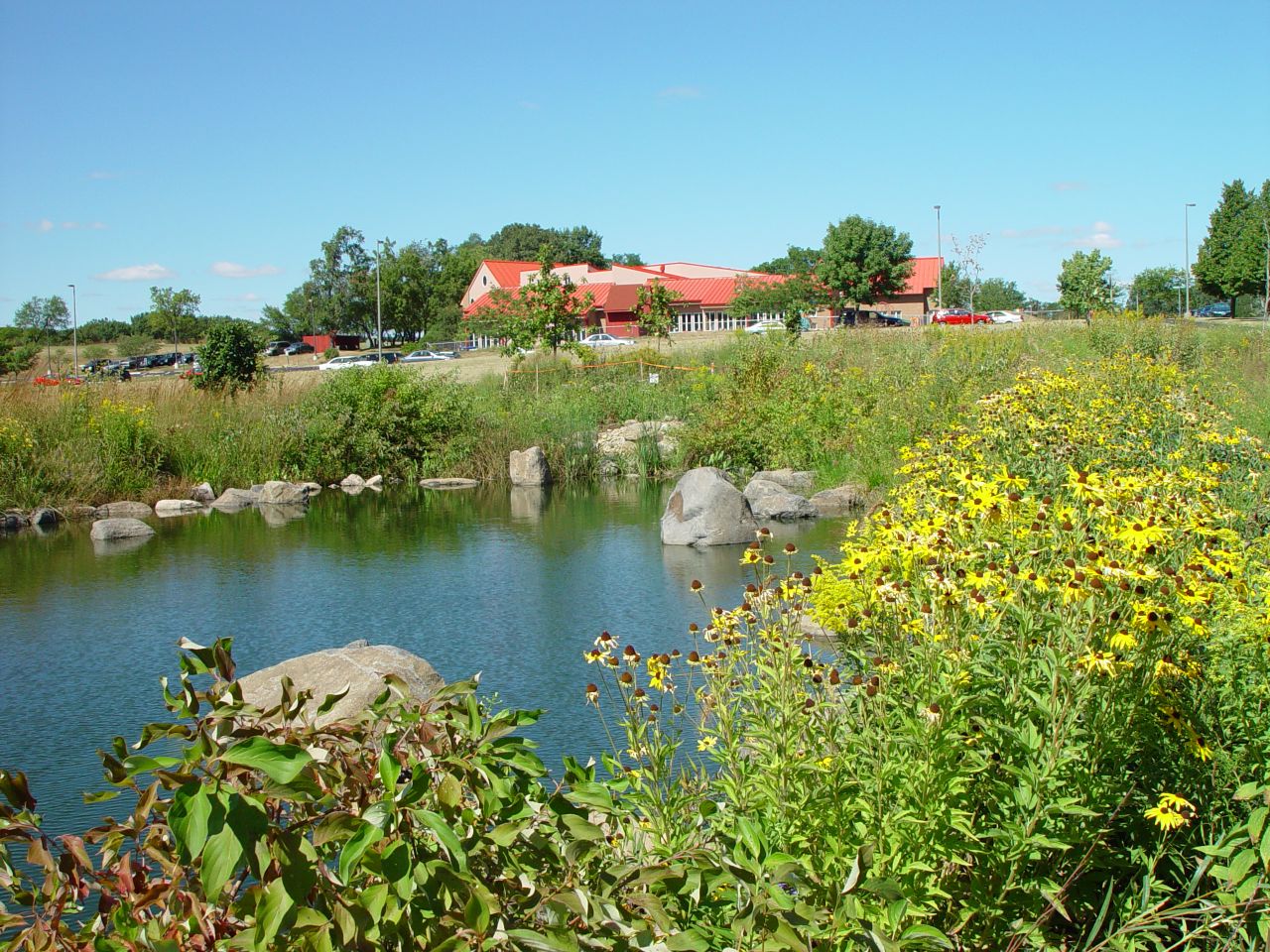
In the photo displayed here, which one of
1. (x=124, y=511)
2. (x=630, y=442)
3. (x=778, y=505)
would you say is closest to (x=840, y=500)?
(x=778, y=505)

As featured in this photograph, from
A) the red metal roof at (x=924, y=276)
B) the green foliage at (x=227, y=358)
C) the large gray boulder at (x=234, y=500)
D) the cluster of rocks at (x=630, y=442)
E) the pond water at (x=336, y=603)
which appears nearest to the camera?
the pond water at (x=336, y=603)

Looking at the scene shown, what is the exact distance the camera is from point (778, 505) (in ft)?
50.8

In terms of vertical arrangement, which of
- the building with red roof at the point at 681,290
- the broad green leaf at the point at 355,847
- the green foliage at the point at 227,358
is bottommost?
the broad green leaf at the point at 355,847

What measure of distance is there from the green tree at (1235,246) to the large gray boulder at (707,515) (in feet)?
159

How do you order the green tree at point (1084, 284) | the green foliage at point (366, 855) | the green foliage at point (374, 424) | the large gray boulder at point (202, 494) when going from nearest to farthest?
the green foliage at point (366, 855) < the large gray boulder at point (202, 494) < the green foliage at point (374, 424) < the green tree at point (1084, 284)

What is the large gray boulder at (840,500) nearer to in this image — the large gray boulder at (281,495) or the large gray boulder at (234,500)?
the large gray boulder at (281,495)

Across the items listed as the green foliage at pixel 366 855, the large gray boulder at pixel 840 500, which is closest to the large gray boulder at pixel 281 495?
the large gray boulder at pixel 840 500

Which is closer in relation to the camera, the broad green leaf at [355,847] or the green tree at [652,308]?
the broad green leaf at [355,847]

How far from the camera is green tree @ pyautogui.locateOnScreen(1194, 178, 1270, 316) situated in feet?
178

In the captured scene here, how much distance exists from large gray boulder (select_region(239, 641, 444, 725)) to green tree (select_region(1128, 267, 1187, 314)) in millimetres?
58155

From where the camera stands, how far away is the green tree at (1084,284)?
43.1 m

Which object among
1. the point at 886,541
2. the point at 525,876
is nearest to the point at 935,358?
the point at 886,541

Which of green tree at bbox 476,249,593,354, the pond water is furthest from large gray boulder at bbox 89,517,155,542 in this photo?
green tree at bbox 476,249,593,354

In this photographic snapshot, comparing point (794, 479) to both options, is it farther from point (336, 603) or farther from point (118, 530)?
point (118, 530)
